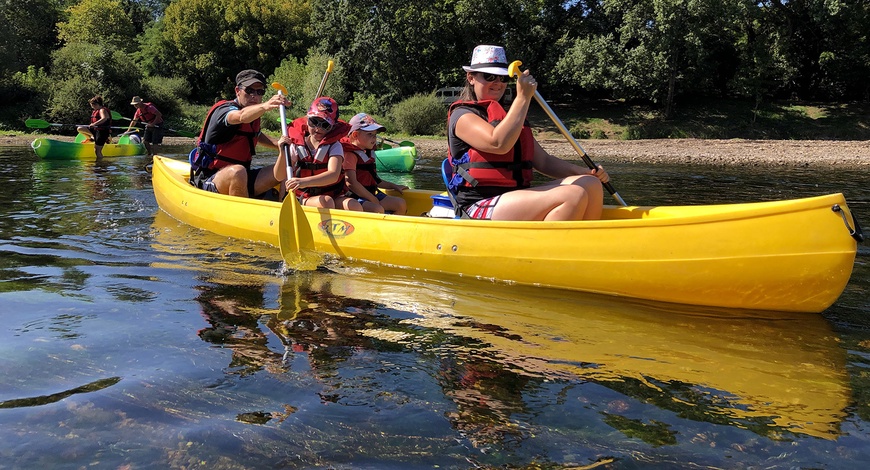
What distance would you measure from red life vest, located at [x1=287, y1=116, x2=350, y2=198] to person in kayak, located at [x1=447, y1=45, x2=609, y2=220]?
1.47m

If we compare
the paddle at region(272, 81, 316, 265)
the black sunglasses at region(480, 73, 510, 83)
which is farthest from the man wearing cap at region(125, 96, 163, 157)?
the black sunglasses at region(480, 73, 510, 83)

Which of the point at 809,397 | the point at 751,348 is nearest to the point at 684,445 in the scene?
the point at 809,397

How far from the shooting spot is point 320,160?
19.5 ft

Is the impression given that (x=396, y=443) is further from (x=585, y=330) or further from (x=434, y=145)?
(x=434, y=145)

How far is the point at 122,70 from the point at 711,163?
22.1m

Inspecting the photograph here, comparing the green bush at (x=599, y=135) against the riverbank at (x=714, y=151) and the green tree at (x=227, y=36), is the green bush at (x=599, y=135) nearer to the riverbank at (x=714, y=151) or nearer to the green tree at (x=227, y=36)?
the riverbank at (x=714, y=151)

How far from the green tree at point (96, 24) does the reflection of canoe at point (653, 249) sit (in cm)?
4000

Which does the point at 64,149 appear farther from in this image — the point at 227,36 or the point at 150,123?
the point at 227,36

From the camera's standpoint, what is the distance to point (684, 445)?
2.54 meters

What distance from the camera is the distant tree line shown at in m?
27.6

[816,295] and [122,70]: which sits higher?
[122,70]

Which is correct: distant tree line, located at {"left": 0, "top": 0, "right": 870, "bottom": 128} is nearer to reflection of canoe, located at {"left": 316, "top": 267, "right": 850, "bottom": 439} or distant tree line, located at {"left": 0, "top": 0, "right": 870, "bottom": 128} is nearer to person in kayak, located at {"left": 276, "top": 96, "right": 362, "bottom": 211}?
person in kayak, located at {"left": 276, "top": 96, "right": 362, "bottom": 211}

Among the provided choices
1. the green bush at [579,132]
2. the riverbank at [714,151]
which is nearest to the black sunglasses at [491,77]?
the riverbank at [714,151]

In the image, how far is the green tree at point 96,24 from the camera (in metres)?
40.5
